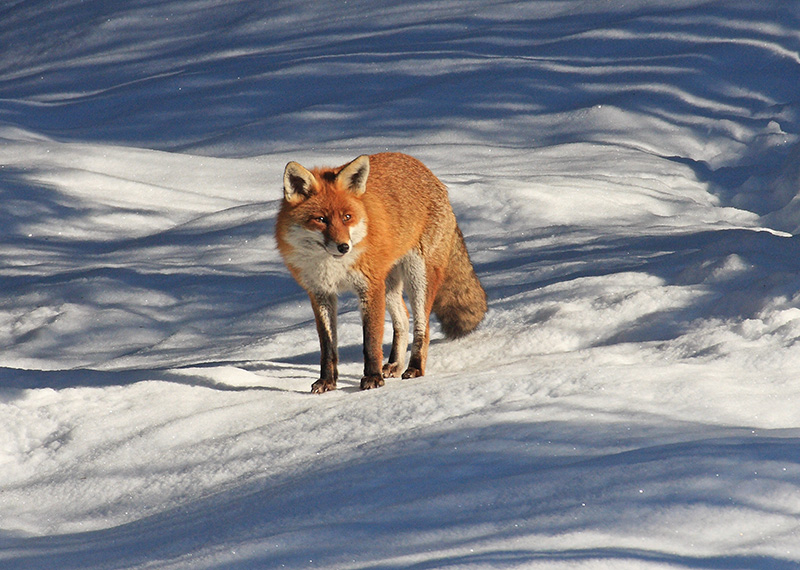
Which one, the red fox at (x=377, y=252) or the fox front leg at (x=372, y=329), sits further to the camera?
the fox front leg at (x=372, y=329)

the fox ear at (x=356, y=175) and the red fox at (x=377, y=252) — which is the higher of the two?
the fox ear at (x=356, y=175)

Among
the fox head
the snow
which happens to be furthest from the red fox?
the snow

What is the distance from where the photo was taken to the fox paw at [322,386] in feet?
14.5

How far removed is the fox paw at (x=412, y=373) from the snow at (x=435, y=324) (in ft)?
0.75

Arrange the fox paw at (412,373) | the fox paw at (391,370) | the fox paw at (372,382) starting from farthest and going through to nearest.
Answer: the fox paw at (391,370)
the fox paw at (412,373)
the fox paw at (372,382)

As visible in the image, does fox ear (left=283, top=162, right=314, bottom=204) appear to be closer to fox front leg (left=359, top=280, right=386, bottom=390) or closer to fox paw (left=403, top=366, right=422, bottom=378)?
fox front leg (left=359, top=280, right=386, bottom=390)

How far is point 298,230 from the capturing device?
4.20 metres

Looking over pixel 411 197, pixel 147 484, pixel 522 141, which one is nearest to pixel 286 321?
pixel 411 197

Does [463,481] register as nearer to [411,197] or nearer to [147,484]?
[147,484]

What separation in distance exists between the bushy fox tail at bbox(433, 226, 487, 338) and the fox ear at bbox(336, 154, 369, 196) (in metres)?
0.94

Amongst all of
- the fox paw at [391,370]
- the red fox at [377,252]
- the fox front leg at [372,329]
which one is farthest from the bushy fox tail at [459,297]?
the fox front leg at [372,329]

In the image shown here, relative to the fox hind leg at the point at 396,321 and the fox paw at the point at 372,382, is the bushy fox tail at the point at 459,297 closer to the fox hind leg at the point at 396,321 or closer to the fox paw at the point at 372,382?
the fox hind leg at the point at 396,321

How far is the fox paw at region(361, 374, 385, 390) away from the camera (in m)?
4.41

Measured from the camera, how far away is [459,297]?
511cm
